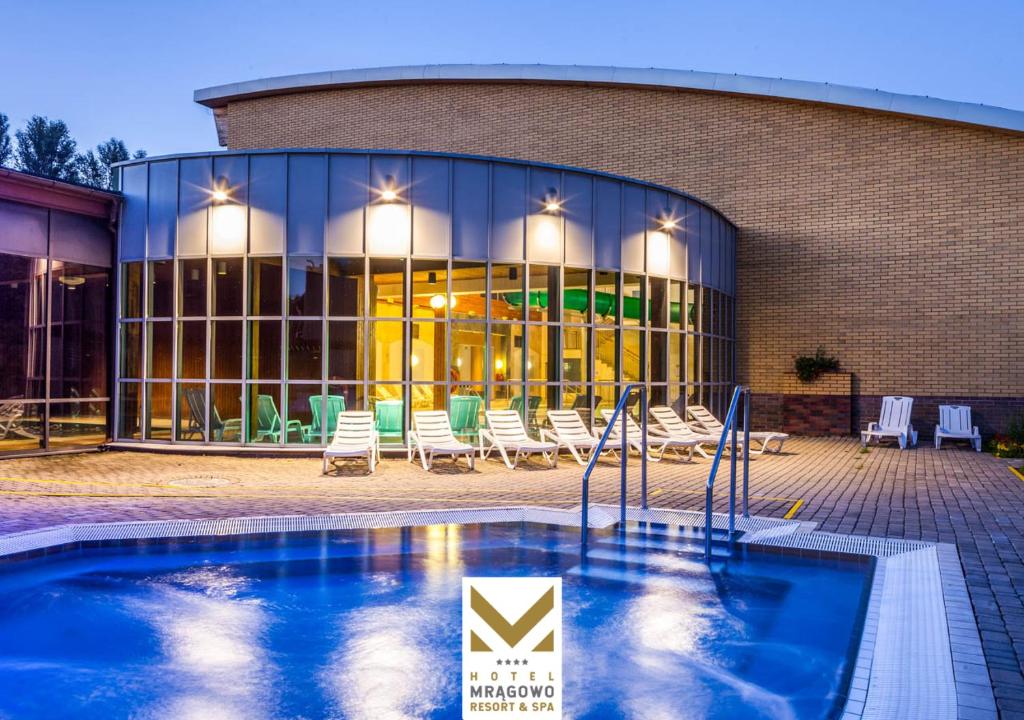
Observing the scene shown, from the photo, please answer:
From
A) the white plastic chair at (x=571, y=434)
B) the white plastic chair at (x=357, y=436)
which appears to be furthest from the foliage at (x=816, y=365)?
the white plastic chair at (x=357, y=436)

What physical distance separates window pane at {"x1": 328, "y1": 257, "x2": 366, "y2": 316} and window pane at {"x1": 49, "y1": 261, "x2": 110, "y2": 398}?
4.34 m

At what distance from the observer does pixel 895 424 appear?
16.8m

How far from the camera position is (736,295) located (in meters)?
19.4

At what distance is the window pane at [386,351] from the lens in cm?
1310

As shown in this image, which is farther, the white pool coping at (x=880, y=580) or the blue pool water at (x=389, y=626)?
the blue pool water at (x=389, y=626)

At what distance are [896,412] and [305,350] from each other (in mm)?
12252

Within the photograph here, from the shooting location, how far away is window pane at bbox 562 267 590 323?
47.0 feet

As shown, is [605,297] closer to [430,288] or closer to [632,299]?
[632,299]

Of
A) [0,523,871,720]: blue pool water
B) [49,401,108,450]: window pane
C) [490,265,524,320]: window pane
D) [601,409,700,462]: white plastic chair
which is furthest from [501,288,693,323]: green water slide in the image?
[49,401,108,450]: window pane

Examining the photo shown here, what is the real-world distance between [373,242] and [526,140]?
368 inches

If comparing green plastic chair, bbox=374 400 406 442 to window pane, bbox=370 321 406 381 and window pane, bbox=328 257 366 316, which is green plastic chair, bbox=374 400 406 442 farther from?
window pane, bbox=328 257 366 316

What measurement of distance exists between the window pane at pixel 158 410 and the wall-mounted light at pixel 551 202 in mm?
7133

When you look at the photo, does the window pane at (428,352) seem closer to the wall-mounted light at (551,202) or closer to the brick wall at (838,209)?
the wall-mounted light at (551,202)

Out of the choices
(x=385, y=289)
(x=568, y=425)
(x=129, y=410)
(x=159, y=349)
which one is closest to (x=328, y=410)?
(x=385, y=289)
